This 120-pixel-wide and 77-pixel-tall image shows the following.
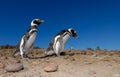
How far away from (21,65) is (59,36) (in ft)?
15.1

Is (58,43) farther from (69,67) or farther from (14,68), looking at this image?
(14,68)

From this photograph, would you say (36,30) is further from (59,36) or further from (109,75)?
(109,75)

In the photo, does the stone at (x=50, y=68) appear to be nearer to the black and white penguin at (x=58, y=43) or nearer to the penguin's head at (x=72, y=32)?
the black and white penguin at (x=58, y=43)

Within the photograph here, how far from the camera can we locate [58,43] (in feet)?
59.9

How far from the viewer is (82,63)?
1552 cm

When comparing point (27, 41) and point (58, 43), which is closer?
point (27, 41)

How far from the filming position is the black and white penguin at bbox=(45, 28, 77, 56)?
718 inches

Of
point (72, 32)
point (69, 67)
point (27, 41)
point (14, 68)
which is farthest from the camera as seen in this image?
point (72, 32)

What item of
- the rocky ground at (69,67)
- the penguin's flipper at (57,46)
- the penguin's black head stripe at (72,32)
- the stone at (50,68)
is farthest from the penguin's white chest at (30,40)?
the stone at (50,68)

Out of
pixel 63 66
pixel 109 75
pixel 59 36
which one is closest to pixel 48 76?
pixel 63 66

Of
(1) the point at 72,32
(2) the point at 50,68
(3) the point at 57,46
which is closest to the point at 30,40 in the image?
(3) the point at 57,46

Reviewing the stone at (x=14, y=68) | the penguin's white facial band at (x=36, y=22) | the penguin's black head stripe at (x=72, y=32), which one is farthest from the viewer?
the penguin's black head stripe at (x=72, y=32)

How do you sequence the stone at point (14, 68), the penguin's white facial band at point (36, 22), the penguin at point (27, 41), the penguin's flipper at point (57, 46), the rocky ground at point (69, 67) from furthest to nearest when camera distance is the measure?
the penguin's white facial band at point (36, 22) < the penguin's flipper at point (57, 46) < the penguin at point (27, 41) < the stone at point (14, 68) < the rocky ground at point (69, 67)

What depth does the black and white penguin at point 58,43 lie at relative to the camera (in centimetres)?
1823
